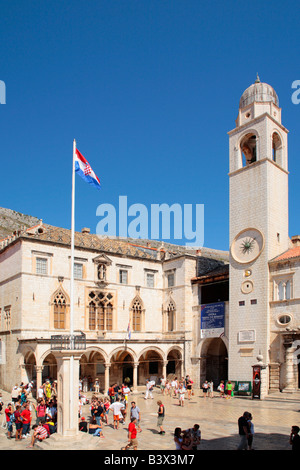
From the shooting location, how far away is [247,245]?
3581 centimetres

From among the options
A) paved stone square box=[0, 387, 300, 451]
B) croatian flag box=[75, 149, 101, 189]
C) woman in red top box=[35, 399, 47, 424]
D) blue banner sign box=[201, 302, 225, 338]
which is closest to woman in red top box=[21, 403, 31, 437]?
woman in red top box=[35, 399, 47, 424]

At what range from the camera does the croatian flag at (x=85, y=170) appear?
19.8 m

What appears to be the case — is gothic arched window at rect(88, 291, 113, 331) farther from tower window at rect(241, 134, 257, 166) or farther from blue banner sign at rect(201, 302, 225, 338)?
tower window at rect(241, 134, 257, 166)

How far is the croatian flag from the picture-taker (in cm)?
1977

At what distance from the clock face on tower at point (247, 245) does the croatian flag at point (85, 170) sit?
18086mm

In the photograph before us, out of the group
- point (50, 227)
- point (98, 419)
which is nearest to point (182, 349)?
point (50, 227)

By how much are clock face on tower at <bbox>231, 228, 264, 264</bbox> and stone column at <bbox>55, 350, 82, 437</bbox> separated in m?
21.1

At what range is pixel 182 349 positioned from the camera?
40875 millimetres

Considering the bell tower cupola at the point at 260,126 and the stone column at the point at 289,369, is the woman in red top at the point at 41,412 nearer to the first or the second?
the stone column at the point at 289,369

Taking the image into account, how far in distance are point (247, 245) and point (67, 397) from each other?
2225 centimetres

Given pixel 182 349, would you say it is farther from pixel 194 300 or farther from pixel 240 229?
pixel 240 229

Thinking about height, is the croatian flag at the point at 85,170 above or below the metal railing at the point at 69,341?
above

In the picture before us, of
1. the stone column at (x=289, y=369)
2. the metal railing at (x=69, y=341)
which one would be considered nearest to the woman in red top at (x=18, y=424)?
the metal railing at (x=69, y=341)

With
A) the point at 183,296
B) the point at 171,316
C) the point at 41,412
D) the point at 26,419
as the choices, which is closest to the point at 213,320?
the point at 183,296
